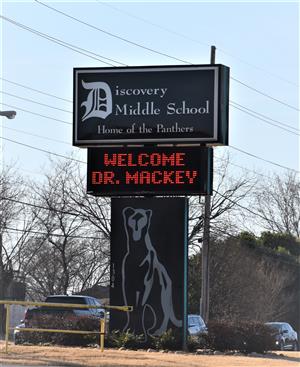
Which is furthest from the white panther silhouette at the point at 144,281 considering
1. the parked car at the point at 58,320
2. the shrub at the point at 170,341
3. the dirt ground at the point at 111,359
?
the parked car at the point at 58,320

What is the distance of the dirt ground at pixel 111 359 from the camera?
60.1 ft

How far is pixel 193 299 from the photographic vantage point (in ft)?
150

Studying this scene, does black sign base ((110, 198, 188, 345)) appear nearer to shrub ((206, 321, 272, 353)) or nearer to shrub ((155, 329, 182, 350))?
shrub ((155, 329, 182, 350))

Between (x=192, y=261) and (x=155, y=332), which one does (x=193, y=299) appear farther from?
(x=155, y=332)

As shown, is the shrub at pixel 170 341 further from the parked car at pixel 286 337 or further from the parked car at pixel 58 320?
the parked car at pixel 286 337

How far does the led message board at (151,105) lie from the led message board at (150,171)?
0.55 m

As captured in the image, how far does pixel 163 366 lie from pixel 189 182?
18.4ft

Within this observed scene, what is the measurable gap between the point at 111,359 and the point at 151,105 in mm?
7148

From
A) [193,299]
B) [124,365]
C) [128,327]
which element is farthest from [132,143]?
[193,299]

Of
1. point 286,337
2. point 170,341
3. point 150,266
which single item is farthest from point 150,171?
point 286,337

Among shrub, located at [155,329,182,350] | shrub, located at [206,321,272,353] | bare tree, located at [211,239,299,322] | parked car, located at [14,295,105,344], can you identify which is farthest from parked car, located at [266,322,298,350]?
shrub, located at [155,329,182,350]

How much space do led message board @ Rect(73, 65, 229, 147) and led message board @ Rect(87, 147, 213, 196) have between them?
0.55 meters

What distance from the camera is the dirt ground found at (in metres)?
18.3

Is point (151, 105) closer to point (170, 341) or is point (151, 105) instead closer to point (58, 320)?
point (170, 341)
